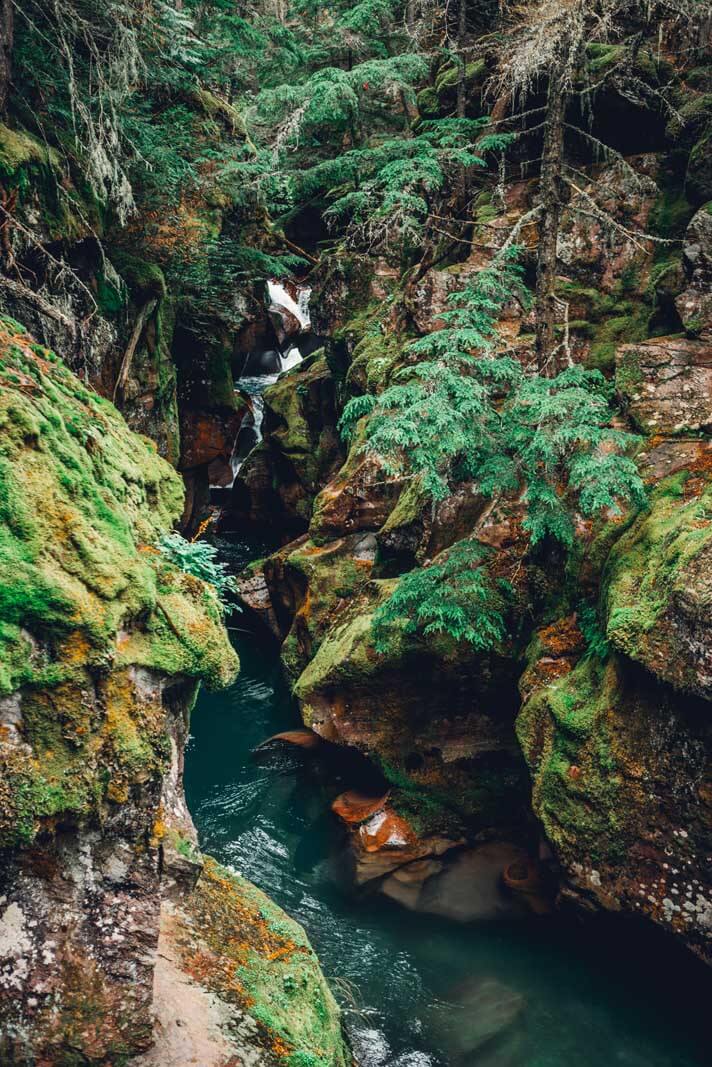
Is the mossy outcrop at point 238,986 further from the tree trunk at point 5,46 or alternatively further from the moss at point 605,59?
the moss at point 605,59

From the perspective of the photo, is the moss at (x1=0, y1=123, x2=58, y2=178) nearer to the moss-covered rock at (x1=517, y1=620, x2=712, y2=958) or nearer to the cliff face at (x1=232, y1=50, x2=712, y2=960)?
the cliff face at (x1=232, y1=50, x2=712, y2=960)

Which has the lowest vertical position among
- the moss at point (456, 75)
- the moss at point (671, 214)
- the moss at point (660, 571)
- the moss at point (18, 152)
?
the moss at point (660, 571)

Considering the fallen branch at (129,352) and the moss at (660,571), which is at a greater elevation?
the fallen branch at (129,352)

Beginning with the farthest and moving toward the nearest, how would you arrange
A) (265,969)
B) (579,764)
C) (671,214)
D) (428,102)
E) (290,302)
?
(290,302) < (428,102) < (671,214) < (579,764) < (265,969)

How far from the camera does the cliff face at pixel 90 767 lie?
13.5ft

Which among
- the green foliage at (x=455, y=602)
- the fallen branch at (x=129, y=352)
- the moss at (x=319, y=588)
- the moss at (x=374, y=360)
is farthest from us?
the moss at (x=374, y=360)

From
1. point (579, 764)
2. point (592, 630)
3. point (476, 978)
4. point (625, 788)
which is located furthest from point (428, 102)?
point (476, 978)

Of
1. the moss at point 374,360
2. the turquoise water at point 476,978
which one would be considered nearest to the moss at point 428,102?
the moss at point 374,360

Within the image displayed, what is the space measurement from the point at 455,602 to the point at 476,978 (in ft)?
16.1

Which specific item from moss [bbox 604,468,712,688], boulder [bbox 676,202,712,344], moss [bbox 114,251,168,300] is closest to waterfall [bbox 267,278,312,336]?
moss [bbox 114,251,168,300]

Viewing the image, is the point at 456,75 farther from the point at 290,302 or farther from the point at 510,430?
the point at 510,430

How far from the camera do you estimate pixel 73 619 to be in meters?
4.30

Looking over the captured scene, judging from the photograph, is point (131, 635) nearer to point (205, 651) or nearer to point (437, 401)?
point (205, 651)

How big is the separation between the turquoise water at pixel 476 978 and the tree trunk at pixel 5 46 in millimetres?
11552
